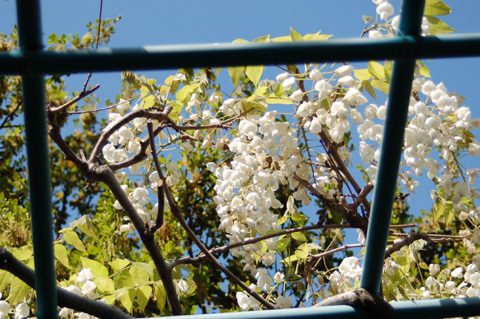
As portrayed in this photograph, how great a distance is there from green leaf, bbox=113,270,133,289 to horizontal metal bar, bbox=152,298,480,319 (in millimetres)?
912

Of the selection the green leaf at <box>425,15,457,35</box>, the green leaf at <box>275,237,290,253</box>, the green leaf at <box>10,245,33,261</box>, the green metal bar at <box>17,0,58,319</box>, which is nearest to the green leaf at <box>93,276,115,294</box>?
the green leaf at <box>10,245,33,261</box>

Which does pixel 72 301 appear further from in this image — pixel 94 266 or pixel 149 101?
pixel 149 101

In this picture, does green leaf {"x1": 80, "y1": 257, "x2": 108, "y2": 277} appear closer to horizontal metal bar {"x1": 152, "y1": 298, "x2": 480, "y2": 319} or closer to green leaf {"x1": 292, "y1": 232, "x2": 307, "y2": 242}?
green leaf {"x1": 292, "y1": 232, "x2": 307, "y2": 242}

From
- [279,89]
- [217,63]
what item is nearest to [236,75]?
[279,89]

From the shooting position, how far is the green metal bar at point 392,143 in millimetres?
411

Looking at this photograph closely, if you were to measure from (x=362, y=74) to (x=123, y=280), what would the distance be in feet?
2.20

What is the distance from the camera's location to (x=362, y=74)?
1.17m

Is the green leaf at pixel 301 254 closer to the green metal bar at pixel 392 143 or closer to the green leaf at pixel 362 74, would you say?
the green leaf at pixel 362 74

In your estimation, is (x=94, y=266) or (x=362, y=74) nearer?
(x=362, y=74)

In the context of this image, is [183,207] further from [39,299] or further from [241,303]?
[39,299]

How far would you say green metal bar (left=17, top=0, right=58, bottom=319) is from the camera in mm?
388

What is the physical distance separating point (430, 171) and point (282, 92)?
0.34 m

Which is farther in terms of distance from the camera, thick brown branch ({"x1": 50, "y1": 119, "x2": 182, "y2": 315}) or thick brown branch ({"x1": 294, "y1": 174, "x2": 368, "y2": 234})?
thick brown branch ({"x1": 294, "y1": 174, "x2": 368, "y2": 234})

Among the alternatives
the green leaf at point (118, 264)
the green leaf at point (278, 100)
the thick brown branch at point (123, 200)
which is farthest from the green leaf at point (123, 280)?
the green leaf at point (278, 100)
